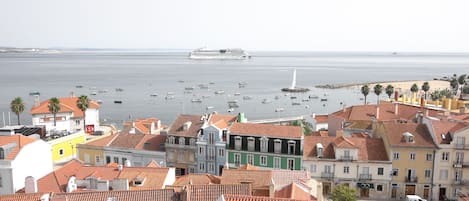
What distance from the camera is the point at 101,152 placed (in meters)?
49.3

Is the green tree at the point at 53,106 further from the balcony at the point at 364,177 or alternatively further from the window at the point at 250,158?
the balcony at the point at 364,177

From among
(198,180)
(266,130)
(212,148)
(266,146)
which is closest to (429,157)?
(266,146)

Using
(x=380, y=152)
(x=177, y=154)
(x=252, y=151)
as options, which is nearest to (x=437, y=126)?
(x=380, y=152)

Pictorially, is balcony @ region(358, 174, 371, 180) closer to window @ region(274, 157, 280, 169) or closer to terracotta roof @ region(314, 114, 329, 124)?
window @ region(274, 157, 280, 169)

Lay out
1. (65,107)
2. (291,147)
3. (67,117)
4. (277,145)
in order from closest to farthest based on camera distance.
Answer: (291,147) < (277,145) < (67,117) < (65,107)

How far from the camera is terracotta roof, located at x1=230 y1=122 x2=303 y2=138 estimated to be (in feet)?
141

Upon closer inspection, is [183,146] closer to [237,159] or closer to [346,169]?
[237,159]

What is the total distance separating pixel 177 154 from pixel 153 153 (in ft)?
8.24

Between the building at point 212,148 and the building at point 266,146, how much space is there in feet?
3.57

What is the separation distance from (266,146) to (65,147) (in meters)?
24.8

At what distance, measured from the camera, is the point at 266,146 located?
43.3 metres

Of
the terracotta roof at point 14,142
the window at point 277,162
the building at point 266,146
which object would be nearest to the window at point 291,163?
the building at point 266,146

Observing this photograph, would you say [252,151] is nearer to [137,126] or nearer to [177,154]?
[177,154]

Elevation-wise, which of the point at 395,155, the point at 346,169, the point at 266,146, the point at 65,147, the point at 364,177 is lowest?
the point at 364,177
